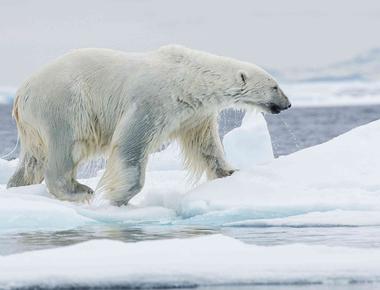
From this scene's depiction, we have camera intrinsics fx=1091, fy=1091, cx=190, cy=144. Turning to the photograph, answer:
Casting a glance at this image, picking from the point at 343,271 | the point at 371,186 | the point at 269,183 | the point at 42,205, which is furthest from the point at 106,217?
the point at 343,271

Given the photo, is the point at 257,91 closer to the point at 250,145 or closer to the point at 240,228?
the point at 240,228

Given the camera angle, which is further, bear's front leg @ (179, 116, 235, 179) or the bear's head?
bear's front leg @ (179, 116, 235, 179)

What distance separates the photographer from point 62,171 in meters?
9.98

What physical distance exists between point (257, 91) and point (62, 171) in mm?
1936

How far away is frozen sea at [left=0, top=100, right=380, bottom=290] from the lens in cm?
607

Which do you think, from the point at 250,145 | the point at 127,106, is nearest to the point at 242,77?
the point at 127,106

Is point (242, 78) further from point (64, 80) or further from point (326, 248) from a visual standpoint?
point (326, 248)

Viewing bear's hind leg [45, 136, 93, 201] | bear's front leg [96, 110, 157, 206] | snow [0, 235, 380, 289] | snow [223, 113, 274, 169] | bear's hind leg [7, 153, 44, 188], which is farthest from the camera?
snow [223, 113, 274, 169]

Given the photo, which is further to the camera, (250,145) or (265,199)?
(250,145)

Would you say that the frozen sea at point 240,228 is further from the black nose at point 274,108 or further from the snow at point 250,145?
the snow at point 250,145

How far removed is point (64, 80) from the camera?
9969 mm

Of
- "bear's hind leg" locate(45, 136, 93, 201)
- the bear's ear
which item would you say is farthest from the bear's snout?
"bear's hind leg" locate(45, 136, 93, 201)

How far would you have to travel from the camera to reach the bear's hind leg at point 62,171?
390 inches

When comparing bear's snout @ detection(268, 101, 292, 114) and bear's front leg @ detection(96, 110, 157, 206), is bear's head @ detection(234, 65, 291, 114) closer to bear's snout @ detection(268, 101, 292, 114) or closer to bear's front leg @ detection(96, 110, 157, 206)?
bear's snout @ detection(268, 101, 292, 114)
